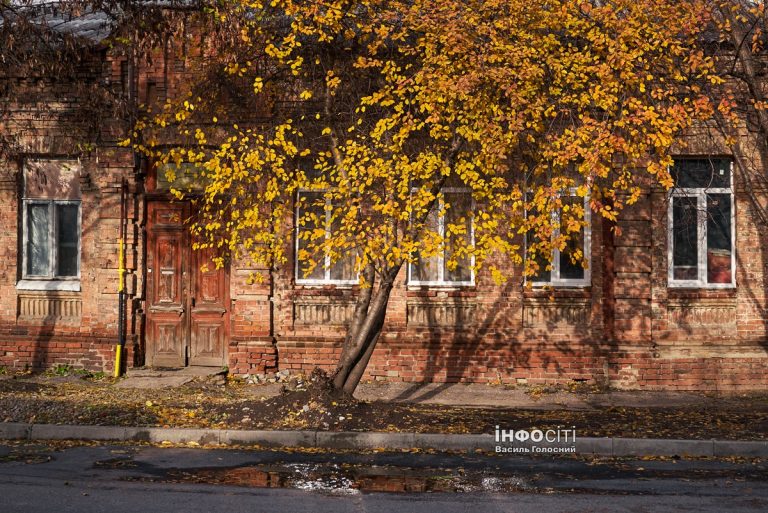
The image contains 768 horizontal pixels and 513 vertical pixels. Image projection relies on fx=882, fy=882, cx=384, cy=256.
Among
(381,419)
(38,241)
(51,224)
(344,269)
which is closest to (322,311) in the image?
(344,269)

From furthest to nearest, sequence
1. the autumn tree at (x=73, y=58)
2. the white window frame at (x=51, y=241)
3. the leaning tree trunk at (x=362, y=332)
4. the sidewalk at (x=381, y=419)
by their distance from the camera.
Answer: the white window frame at (x=51, y=241)
the autumn tree at (x=73, y=58)
the leaning tree trunk at (x=362, y=332)
the sidewalk at (x=381, y=419)

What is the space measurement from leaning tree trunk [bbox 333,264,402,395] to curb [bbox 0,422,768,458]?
140 cm

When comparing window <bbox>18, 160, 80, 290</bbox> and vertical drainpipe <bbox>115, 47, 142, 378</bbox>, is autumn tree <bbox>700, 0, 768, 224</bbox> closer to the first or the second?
vertical drainpipe <bbox>115, 47, 142, 378</bbox>

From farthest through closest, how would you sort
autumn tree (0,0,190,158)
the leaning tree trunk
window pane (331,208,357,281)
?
1. window pane (331,208,357,281)
2. autumn tree (0,0,190,158)
3. the leaning tree trunk

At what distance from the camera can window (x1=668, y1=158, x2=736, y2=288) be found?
1399 centimetres

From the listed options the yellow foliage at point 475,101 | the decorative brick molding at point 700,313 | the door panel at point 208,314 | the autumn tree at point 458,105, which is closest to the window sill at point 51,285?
the door panel at point 208,314

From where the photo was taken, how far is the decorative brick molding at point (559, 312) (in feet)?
45.8

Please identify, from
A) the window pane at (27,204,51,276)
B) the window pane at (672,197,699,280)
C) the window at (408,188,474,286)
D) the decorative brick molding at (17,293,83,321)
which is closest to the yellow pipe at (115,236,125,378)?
the decorative brick molding at (17,293,83,321)

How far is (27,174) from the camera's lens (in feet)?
48.7

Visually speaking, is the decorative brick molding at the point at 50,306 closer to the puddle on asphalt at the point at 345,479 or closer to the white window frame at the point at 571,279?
the puddle on asphalt at the point at 345,479

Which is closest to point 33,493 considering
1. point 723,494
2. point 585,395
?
point 723,494

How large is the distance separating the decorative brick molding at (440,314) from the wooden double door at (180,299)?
3.09m

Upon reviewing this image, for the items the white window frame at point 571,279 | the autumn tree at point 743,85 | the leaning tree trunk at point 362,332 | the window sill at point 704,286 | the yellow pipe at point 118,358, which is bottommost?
the yellow pipe at point 118,358

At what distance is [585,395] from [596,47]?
5216mm
